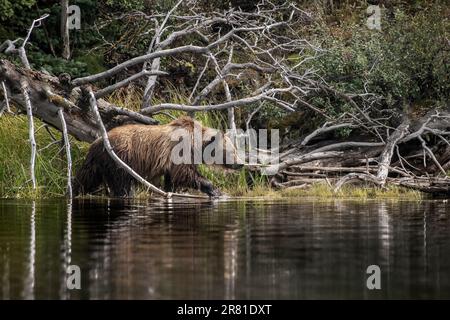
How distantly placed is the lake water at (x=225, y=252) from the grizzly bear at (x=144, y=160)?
2.47 metres

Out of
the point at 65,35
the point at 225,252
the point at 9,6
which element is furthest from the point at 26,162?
the point at 225,252

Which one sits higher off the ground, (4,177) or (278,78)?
(278,78)

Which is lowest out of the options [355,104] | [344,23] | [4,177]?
[4,177]

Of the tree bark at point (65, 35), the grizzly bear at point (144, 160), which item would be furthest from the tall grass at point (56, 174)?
the tree bark at point (65, 35)

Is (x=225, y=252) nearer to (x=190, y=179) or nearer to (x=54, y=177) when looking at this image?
(x=190, y=179)

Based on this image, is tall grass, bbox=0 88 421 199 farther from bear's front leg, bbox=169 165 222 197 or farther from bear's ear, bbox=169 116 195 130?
bear's ear, bbox=169 116 195 130

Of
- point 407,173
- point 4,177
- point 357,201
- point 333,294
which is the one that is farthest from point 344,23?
point 333,294

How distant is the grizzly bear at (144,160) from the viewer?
51.0ft

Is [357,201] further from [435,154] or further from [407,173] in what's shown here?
[435,154]

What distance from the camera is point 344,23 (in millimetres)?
20312

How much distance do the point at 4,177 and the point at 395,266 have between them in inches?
405

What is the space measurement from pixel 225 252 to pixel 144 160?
25.2 feet

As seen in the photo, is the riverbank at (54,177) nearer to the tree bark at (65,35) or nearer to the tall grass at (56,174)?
the tall grass at (56,174)

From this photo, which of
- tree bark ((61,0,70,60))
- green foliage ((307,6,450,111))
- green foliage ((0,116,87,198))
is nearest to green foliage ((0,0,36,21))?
tree bark ((61,0,70,60))
